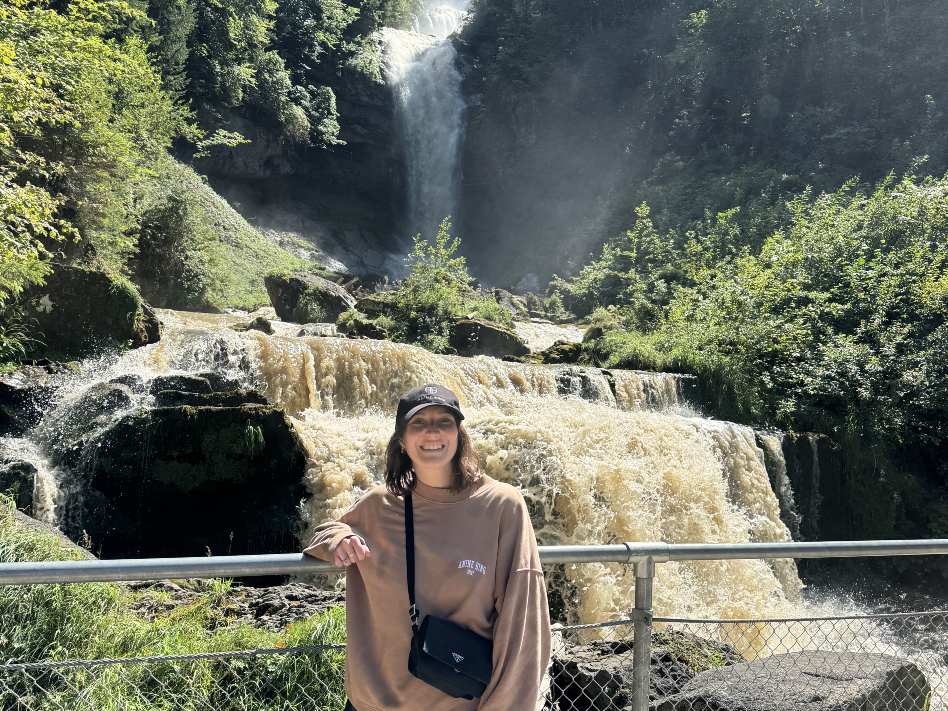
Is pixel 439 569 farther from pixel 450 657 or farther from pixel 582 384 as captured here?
pixel 582 384

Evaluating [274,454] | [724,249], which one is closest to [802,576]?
[274,454]

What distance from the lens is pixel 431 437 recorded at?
198 cm

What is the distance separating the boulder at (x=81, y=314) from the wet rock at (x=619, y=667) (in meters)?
8.51

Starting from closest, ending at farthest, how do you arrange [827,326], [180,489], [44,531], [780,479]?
1. [44,531]
2. [180,489]
3. [780,479]
4. [827,326]

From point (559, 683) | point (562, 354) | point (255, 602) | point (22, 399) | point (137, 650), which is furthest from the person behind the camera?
point (562, 354)

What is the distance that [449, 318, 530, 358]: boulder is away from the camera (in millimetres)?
16234

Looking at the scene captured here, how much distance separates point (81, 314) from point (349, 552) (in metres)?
10.1

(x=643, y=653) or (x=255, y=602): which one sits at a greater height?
(x=643, y=653)

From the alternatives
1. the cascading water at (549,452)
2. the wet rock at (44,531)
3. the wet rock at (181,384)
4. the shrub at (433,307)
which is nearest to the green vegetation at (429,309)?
the shrub at (433,307)

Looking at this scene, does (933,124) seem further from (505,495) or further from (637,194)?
(505,495)

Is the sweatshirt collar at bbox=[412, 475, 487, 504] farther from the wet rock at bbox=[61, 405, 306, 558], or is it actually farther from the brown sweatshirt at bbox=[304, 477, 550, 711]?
the wet rock at bbox=[61, 405, 306, 558]

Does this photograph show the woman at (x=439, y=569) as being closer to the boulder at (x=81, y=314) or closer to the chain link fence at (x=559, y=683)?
the chain link fence at (x=559, y=683)

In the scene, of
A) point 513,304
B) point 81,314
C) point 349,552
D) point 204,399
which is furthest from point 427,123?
point 349,552

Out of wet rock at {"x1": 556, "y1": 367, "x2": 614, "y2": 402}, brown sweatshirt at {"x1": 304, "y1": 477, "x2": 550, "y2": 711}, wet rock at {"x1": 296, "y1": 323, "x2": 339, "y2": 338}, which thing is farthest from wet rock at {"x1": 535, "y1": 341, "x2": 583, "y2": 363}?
brown sweatshirt at {"x1": 304, "y1": 477, "x2": 550, "y2": 711}
